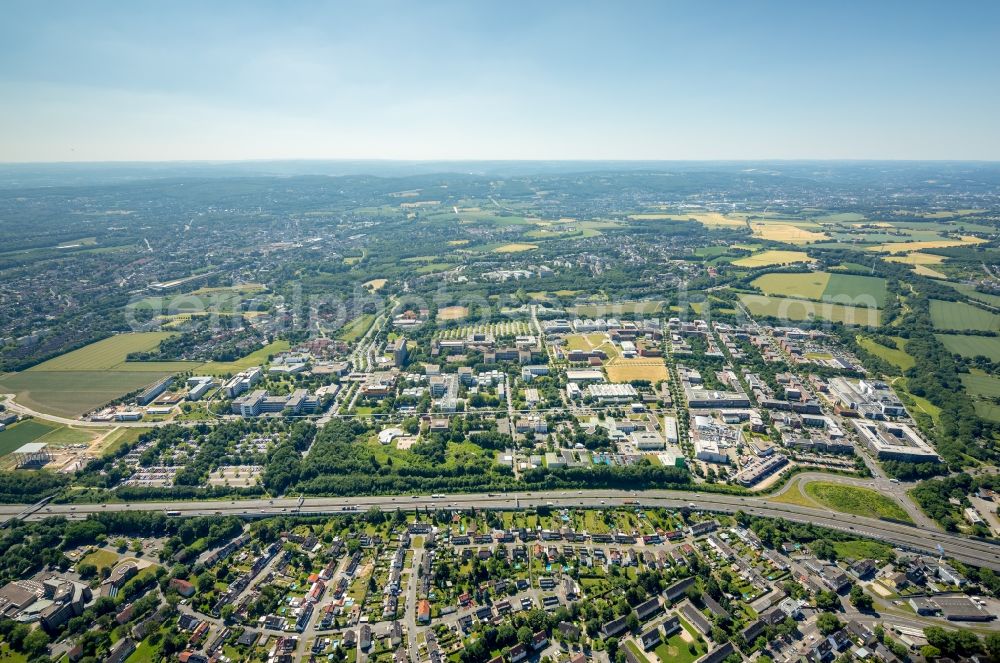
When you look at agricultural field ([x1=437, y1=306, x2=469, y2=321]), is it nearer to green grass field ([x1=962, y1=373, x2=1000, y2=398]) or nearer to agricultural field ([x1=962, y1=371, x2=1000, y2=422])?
agricultural field ([x1=962, y1=371, x2=1000, y2=422])

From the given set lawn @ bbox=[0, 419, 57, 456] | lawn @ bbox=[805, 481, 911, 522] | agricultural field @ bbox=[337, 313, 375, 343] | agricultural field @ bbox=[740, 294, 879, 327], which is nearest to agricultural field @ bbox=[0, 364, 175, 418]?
lawn @ bbox=[0, 419, 57, 456]

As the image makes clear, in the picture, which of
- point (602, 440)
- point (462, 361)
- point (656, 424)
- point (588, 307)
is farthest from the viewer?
point (588, 307)

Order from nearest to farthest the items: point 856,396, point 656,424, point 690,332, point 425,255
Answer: point 656,424
point 856,396
point 690,332
point 425,255

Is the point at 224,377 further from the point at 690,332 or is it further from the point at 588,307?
the point at 690,332

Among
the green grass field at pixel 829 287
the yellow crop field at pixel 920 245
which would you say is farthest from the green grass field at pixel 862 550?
the yellow crop field at pixel 920 245

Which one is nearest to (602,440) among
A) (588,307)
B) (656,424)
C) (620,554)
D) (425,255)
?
(656,424)

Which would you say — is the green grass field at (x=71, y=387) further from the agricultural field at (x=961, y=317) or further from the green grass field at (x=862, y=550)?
the agricultural field at (x=961, y=317)

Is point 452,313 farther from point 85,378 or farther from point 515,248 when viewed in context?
point 515,248
